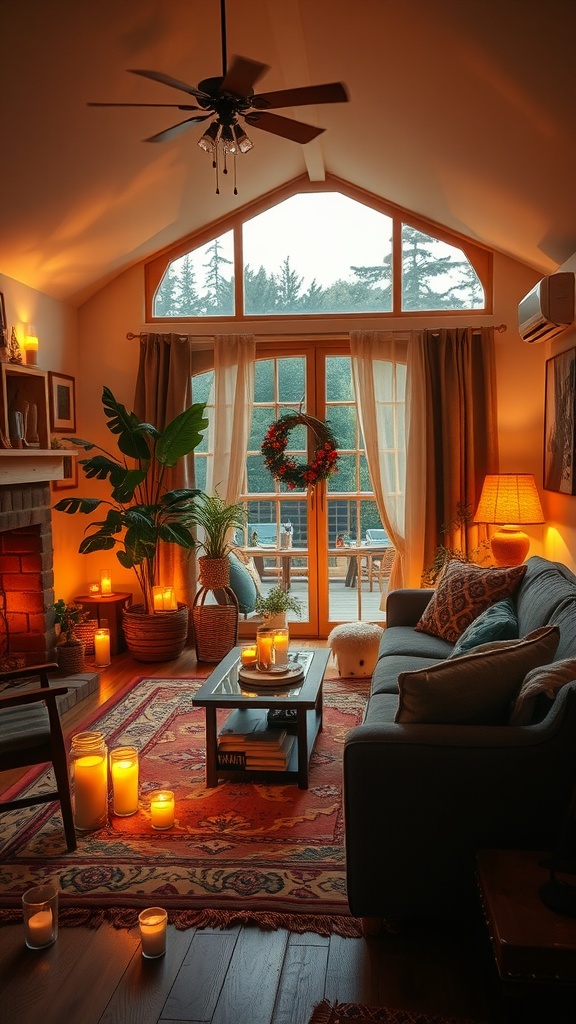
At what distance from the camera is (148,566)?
5504mm

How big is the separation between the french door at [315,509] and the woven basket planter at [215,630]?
0.69 meters

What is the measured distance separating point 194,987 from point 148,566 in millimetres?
3585

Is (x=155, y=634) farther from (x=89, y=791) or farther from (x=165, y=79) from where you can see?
(x=165, y=79)

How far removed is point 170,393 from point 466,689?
400cm

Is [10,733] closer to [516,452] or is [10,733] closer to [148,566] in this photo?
[148,566]

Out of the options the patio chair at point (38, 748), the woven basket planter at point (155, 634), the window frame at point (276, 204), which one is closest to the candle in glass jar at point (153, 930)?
the patio chair at point (38, 748)

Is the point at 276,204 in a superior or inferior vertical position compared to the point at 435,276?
superior

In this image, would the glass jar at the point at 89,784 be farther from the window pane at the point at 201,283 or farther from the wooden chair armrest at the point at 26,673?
the window pane at the point at 201,283

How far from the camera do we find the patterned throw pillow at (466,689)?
2.32m

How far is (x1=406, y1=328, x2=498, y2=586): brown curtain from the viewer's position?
560 cm

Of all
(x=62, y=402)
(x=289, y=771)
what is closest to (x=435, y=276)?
(x=62, y=402)

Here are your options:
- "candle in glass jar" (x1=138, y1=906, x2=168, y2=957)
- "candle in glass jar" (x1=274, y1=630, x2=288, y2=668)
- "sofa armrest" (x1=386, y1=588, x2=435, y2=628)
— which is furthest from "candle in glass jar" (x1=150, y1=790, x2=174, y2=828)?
"sofa armrest" (x1=386, y1=588, x2=435, y2=628)

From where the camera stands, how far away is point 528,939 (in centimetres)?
172

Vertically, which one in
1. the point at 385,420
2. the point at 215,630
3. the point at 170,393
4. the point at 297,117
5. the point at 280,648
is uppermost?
the point at 297,117
